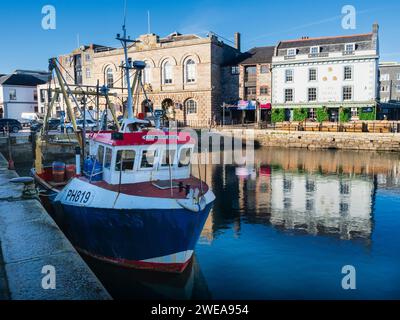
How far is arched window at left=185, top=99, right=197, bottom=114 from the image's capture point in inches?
2201

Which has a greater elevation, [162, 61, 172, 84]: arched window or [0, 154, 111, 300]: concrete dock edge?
[162, 61, 172, 84]: arched window

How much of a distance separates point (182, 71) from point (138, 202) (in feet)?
154

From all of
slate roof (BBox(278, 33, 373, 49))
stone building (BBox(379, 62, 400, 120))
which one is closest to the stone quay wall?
slate roof (BBox(278, 33, 373, 49))

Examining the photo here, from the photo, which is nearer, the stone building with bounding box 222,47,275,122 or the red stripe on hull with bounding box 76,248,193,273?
the red stripe on hull with bounding box 76,248,193,273

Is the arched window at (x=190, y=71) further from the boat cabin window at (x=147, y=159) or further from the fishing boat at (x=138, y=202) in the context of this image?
the boat cabin window at (x=147, y=159)

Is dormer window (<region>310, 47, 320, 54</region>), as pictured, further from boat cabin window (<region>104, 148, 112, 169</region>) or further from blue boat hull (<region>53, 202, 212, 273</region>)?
blue boat hull (<region>53, 202, 212, 273</region>)

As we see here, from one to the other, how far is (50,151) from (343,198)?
27846mm

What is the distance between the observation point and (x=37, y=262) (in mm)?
8492

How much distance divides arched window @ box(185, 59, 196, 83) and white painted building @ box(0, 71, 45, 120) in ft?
104

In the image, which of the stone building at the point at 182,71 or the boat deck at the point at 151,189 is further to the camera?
the stone building at the point at 182,71

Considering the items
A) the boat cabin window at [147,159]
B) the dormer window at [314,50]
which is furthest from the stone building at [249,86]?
the boat cabin window at [147,159]

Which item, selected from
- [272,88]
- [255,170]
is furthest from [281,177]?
[272,88]

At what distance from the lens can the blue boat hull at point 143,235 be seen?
1086 centimetres
